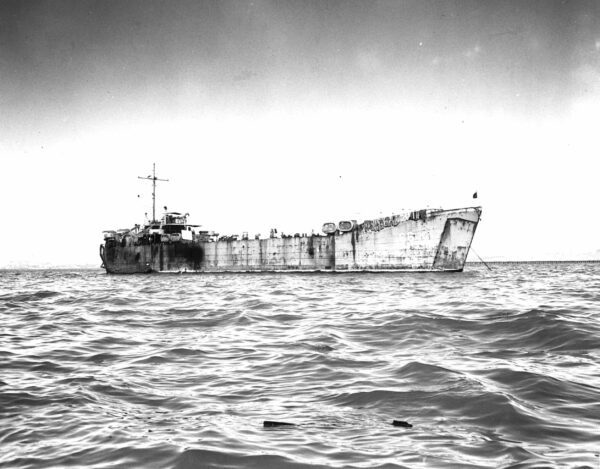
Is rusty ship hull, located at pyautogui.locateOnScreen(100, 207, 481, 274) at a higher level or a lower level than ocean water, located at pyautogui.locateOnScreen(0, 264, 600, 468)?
higher

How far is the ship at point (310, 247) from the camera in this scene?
37.1 m

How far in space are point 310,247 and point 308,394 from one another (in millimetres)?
37615

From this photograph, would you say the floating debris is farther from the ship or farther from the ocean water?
the ship

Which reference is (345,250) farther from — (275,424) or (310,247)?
(275,424)

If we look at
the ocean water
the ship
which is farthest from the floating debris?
the ship

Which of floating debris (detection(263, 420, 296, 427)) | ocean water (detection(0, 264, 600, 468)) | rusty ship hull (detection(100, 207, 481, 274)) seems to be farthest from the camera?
rusty ship hull (detection(100, 207, 481, 274))

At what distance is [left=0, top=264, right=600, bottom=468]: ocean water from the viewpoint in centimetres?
334

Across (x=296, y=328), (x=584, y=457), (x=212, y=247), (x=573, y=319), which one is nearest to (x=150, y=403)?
(x=584, y=457)

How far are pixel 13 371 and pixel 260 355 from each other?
3.24 m

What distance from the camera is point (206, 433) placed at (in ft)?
12.2

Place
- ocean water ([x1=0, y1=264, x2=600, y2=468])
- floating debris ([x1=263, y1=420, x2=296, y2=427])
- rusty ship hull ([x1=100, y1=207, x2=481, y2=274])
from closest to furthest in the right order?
ocean water ([x1=0, y1=264, x2=600, y2=468])
floating debris ([x1=263, y1=420, x2=296, y2=427])
rusty ship hull ([x1=100, y1=207, x2=481, y2=274])

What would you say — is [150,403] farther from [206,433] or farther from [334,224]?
[334,224]

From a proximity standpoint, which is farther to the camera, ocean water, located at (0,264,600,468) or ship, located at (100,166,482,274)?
ship, located at (100,166,482,274)

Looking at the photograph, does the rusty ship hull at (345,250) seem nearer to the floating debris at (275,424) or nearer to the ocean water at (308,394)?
the ocean water at (308,394)
